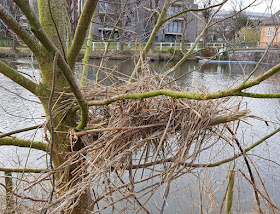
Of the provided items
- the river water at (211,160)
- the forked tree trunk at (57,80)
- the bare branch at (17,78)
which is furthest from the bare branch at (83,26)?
the river water at (211,160)

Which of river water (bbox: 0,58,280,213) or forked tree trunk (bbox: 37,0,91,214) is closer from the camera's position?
forked tree trunk (bbox: 37,0,91,214)

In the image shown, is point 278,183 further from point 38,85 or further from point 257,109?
point 38,85

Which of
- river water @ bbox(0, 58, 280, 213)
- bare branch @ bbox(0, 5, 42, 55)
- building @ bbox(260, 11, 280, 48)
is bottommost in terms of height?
river water @ bbox(0, 58, 280, 213)

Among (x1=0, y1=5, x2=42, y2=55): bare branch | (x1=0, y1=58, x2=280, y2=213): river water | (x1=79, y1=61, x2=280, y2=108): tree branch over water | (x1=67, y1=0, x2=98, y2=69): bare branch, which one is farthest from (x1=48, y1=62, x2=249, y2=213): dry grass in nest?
(x1=0, y1=58, x2=280, y2=213): river water

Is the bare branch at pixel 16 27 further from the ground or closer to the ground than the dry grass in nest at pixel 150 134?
further from the ground

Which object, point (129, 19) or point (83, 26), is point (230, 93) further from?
point (129, 19)

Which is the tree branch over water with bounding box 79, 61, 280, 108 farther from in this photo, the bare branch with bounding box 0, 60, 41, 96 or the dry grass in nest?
the bare branch with bounding box 0, 60, 41, 96

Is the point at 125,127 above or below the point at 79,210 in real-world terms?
above

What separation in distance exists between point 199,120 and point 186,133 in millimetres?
97

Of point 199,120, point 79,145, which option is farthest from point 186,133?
point 79,145

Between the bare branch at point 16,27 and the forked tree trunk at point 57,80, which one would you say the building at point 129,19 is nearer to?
the forked tree trunk at point 57,80

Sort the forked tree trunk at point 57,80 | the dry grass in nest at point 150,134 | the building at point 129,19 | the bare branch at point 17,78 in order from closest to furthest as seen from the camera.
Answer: the dry grass in nest at point 150,134, the bare branch at point 17,78, the forked tree trunk at point 57,80, the building at point 129,19

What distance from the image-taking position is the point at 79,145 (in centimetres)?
195

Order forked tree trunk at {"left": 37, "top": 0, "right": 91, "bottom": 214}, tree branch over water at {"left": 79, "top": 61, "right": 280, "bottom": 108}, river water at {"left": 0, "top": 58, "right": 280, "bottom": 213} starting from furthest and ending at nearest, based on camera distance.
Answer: river water at {"left": 0, "top": 58, "right": 280, "bottom": 213} < forked tree trunk at {"left": 37, "top": 0, "right": 91, "bottom": 214} < tree branch over water at {"left": 79, "top": 61, "right": 280, "bottom": 108}
